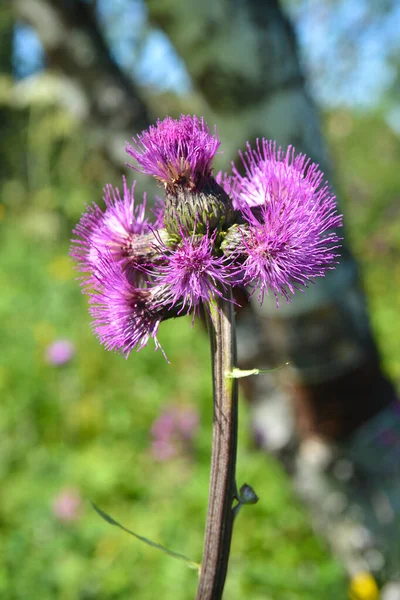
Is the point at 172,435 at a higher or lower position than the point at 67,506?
higher

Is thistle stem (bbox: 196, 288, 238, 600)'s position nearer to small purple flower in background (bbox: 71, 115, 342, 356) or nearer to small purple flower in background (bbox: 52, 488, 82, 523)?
small purple flower in background (bbox: 71, 115, 342, 356)

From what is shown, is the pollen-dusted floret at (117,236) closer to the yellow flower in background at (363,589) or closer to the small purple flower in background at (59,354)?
the yellow flower in background at (363,589)

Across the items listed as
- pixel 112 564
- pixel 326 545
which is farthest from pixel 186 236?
pixel 326 545

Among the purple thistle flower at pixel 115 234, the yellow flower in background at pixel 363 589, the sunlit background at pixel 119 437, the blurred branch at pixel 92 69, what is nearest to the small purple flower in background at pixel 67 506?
the sunlit background at pixel 119 437

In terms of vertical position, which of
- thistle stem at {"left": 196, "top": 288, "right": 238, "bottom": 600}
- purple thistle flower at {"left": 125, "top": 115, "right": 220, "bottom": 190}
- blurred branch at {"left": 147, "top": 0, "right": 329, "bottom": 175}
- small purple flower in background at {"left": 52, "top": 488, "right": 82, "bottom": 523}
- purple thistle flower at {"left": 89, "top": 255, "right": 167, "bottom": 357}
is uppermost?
blurred branch at {"left": 147, "top": 0, "right": 329, "bottom": 175}

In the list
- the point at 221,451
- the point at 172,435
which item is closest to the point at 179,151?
the point at 221,451

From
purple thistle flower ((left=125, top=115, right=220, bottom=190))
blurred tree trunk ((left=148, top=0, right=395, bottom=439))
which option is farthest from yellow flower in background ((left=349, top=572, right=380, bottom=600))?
purple thistle flower ((left=125, top=115, right=220, bottom=190))

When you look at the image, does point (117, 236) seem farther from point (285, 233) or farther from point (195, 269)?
point (285, 233)
